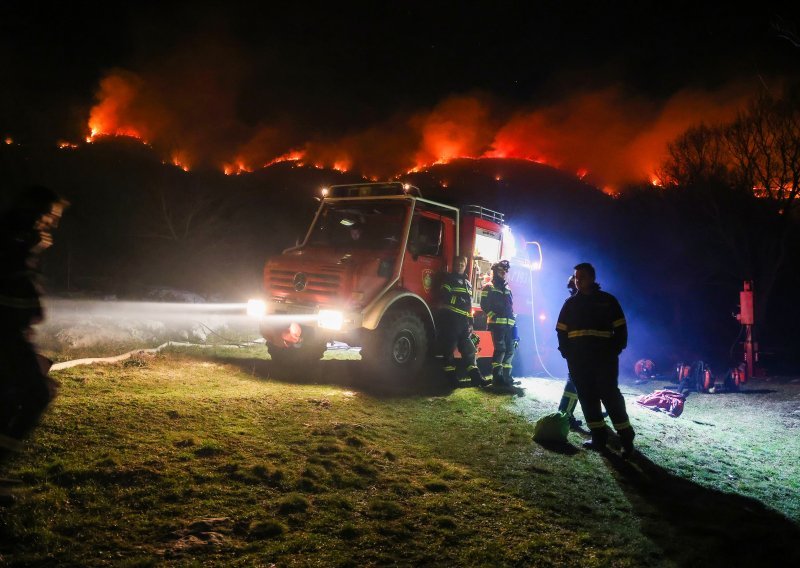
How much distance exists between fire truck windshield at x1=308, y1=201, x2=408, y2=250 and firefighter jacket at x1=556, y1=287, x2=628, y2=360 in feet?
10.7

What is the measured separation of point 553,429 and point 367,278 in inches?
129

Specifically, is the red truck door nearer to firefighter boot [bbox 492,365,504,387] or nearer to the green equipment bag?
firefighter boot [bbox 492,365,504,387]

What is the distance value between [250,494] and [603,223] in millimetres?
32455

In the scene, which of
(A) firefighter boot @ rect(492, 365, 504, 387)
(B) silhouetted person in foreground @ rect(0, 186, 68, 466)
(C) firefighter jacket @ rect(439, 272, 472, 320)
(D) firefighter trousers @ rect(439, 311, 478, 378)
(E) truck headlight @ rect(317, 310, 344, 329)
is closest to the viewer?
(B) silhouetted person in foreground @ rect(0, 186, 68, 466)

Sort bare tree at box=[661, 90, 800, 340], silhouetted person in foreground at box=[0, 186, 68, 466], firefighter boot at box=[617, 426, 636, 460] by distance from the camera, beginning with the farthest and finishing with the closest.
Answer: bare tree at box=[661, 90, 800, 340] < firefighter boot at box=[617, 426, 636, 460] < silhouetted person in foreground at box=[0, 186, 68, 466]

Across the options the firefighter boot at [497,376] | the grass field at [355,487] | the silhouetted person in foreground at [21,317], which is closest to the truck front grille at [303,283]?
the grass field at [355,487]

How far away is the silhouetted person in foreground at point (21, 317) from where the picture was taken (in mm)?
3176

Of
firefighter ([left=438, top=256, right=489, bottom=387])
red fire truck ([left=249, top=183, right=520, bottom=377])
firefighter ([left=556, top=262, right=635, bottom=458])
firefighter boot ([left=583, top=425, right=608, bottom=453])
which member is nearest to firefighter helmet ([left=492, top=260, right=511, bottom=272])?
firefighter ([left=438, top=256, right=489, bottom=387])

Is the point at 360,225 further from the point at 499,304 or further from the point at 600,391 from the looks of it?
the point at 600,391

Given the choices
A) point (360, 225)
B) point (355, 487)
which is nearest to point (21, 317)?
point (355, 487)

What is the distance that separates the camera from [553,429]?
219 inches

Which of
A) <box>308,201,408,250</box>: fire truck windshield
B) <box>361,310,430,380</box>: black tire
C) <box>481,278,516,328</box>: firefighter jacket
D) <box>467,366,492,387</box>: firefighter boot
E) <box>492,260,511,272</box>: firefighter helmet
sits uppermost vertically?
<box>308,201,408,250</box>: fire truck windshield

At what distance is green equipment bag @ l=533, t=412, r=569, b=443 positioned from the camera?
5543 mm

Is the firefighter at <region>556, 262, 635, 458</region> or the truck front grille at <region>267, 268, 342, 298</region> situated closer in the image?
the firefighter at <region>556, 262, 635, 458</region>
